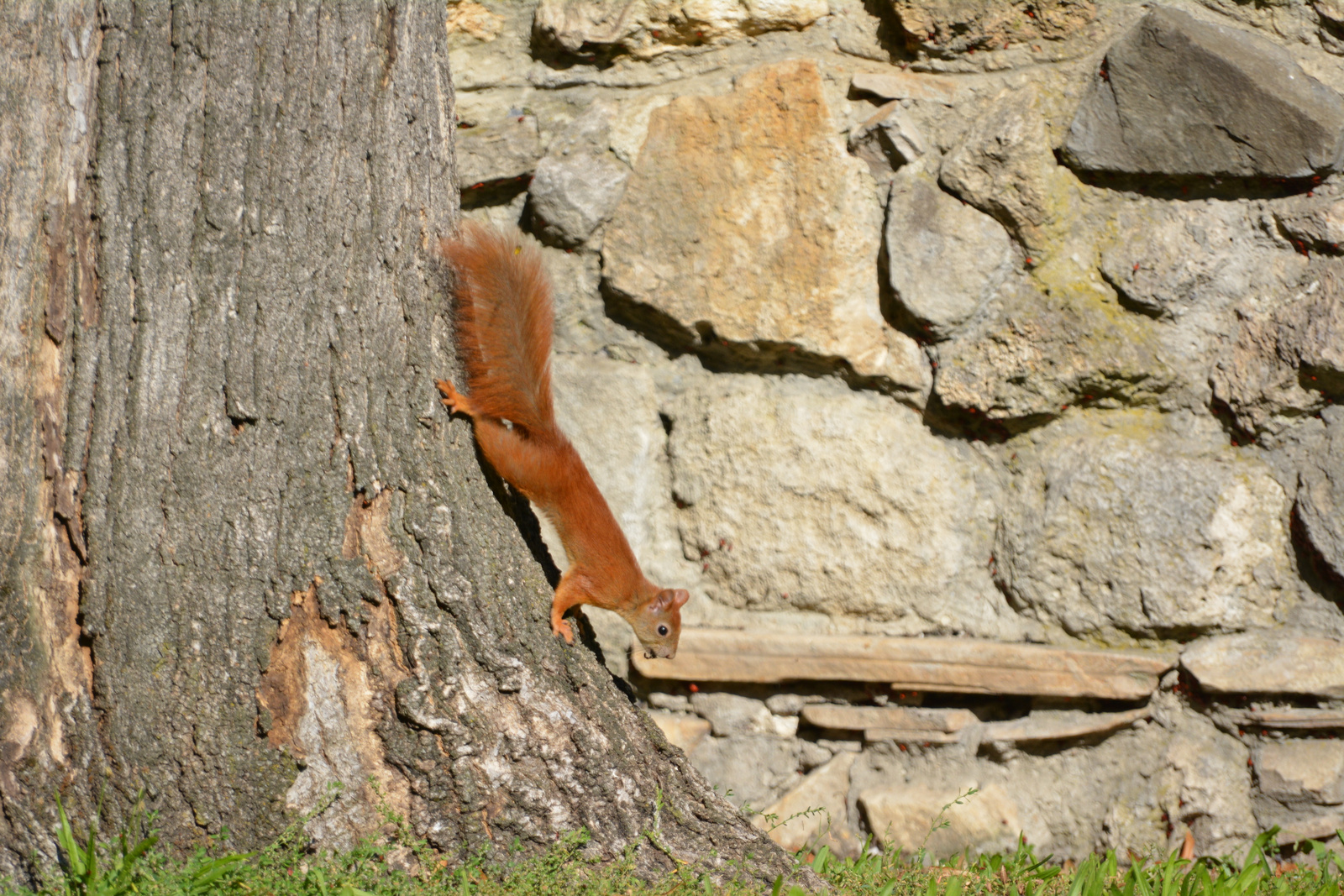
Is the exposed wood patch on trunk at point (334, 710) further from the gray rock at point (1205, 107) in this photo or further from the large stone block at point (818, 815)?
the gray rock at point (1205, 107)

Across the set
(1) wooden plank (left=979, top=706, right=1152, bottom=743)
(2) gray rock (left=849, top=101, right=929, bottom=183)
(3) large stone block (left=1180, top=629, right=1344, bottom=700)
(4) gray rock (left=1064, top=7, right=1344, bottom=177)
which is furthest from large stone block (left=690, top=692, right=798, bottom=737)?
→ (4) gray rock (left=1064, top=7, right=1344, bottom=177)

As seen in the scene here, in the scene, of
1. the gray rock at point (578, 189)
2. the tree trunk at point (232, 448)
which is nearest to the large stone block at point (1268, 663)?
the tree trunk at point (232, 448)

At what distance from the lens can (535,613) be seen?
1846mm

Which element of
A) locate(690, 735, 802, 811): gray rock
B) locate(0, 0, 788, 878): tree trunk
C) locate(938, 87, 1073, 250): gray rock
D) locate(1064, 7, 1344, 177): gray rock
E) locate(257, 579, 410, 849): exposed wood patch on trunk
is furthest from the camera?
locate(690, 735, 802, 811): gray rock

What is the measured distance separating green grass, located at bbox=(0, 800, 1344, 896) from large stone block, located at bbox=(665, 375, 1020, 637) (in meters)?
0.61

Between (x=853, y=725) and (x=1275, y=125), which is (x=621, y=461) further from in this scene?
(x=1275, y=125)

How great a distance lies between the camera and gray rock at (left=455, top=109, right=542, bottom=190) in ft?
8.34

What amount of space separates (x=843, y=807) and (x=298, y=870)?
1.35 metres

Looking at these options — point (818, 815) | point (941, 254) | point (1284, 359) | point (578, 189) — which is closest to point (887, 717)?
point (818, 815)

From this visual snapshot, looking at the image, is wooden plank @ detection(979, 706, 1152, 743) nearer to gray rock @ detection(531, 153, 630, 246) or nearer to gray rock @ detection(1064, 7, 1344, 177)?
gray rock @ detection(1064, 7, 1344, 177)

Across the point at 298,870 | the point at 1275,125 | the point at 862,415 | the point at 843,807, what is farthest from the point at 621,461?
the point at 1275,125

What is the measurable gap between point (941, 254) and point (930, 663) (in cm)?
98

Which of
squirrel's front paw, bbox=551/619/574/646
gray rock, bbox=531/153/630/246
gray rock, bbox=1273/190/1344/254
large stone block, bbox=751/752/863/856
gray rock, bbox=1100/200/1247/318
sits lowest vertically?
large stone block, bbox=751/752/863/856

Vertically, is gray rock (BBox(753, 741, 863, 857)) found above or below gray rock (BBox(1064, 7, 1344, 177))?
below
